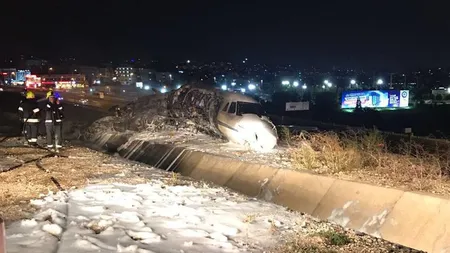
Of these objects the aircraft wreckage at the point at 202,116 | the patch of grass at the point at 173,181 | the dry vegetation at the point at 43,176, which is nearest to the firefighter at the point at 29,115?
the dry vegetation at the point at 43,176

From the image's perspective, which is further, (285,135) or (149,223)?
(285,135)

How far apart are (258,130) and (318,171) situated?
489 centimetres

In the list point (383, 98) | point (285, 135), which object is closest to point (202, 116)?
point (285, 135)

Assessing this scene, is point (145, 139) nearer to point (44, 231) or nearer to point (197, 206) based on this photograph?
point (197, 206)

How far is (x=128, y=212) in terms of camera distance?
9234 mm

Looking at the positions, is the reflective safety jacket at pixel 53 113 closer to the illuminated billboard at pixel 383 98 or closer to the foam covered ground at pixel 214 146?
the foam covered ground at pixel 214 146

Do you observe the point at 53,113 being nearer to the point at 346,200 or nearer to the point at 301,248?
the point at 346,200

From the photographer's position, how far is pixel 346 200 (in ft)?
31.5

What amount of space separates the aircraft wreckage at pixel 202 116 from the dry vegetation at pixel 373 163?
114 inches

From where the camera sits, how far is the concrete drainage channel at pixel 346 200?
26.1ft

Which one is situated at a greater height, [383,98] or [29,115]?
[29,115]

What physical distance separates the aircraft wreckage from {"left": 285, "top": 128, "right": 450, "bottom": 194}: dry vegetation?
290 cm

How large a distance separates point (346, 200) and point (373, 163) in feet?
7.10

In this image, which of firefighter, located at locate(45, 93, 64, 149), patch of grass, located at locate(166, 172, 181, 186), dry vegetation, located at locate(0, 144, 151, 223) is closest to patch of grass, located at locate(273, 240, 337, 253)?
dry vegetation, located at locate(0, 144, 151, 223)
